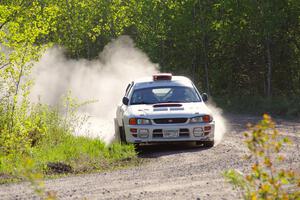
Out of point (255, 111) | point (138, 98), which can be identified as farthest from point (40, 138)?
point (255, 111)

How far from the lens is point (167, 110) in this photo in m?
15.9

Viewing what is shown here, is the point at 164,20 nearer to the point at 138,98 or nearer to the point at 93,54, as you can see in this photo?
the point at 93,54

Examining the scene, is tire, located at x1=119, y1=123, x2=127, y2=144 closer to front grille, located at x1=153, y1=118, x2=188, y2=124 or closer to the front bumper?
the front bumper

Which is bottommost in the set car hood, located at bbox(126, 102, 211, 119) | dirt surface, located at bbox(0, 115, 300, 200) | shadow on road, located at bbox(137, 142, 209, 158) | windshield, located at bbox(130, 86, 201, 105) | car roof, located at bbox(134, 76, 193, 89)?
dirt surface, located at bbox(0, 115, 300, 200)

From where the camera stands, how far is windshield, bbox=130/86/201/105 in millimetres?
16859

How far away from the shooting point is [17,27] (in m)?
13.9

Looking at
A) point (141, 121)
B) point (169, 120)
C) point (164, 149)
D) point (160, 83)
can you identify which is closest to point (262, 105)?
point (160, 83)

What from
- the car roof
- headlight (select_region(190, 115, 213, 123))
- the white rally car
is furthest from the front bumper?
the car roof

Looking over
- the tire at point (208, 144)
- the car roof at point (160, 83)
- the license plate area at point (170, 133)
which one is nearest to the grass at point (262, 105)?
the car roof at point (160, 83)

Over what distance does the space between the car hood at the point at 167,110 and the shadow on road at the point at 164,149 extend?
0.78 meters

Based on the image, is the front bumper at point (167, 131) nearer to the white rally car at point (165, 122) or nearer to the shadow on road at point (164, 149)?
the white rally car at point (165, 122)

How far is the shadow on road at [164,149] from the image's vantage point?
50.6 ft

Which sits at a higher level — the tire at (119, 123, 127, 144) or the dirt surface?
the tire at (119, 123, 127, 144)

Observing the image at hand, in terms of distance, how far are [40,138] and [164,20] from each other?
21.7 metres
